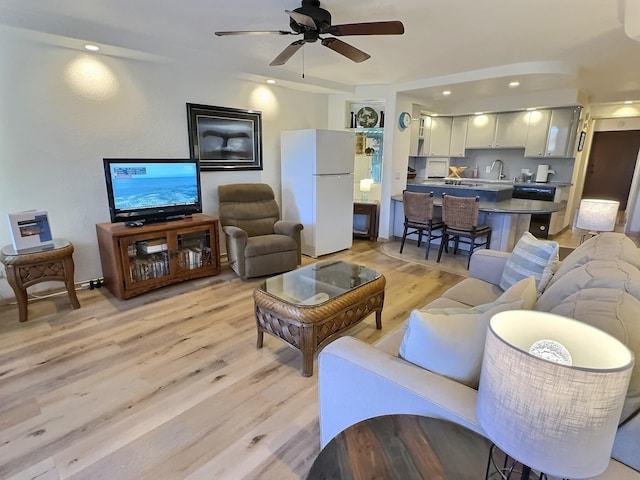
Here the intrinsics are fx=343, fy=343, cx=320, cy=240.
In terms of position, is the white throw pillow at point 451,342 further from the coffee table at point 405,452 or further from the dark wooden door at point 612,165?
the dark wooden door at point 612,165

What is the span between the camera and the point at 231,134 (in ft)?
14.4

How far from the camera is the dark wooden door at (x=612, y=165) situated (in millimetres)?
7762

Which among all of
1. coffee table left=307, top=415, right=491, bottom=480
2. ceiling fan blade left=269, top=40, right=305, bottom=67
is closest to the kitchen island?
ceiling fan blade left=269, top=40, right=305, bottom=67

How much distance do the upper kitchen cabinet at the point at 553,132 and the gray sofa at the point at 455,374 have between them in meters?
4.83

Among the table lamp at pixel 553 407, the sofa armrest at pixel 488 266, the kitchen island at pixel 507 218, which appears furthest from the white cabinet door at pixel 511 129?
the table lamp at pixel 553 407

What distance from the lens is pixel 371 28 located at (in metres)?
2.33

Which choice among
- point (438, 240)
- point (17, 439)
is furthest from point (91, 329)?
point (438, 240)

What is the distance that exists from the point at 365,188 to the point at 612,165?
21.5 feet

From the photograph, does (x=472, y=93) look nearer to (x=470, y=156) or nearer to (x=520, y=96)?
(x=520, y=96)

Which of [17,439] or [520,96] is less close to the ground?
[520,96]

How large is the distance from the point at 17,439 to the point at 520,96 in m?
7.33

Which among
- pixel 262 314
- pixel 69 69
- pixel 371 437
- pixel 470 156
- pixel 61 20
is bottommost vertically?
pixel 262 314

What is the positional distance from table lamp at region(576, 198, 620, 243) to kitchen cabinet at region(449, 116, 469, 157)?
461cm

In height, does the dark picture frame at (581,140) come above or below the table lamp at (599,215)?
above
